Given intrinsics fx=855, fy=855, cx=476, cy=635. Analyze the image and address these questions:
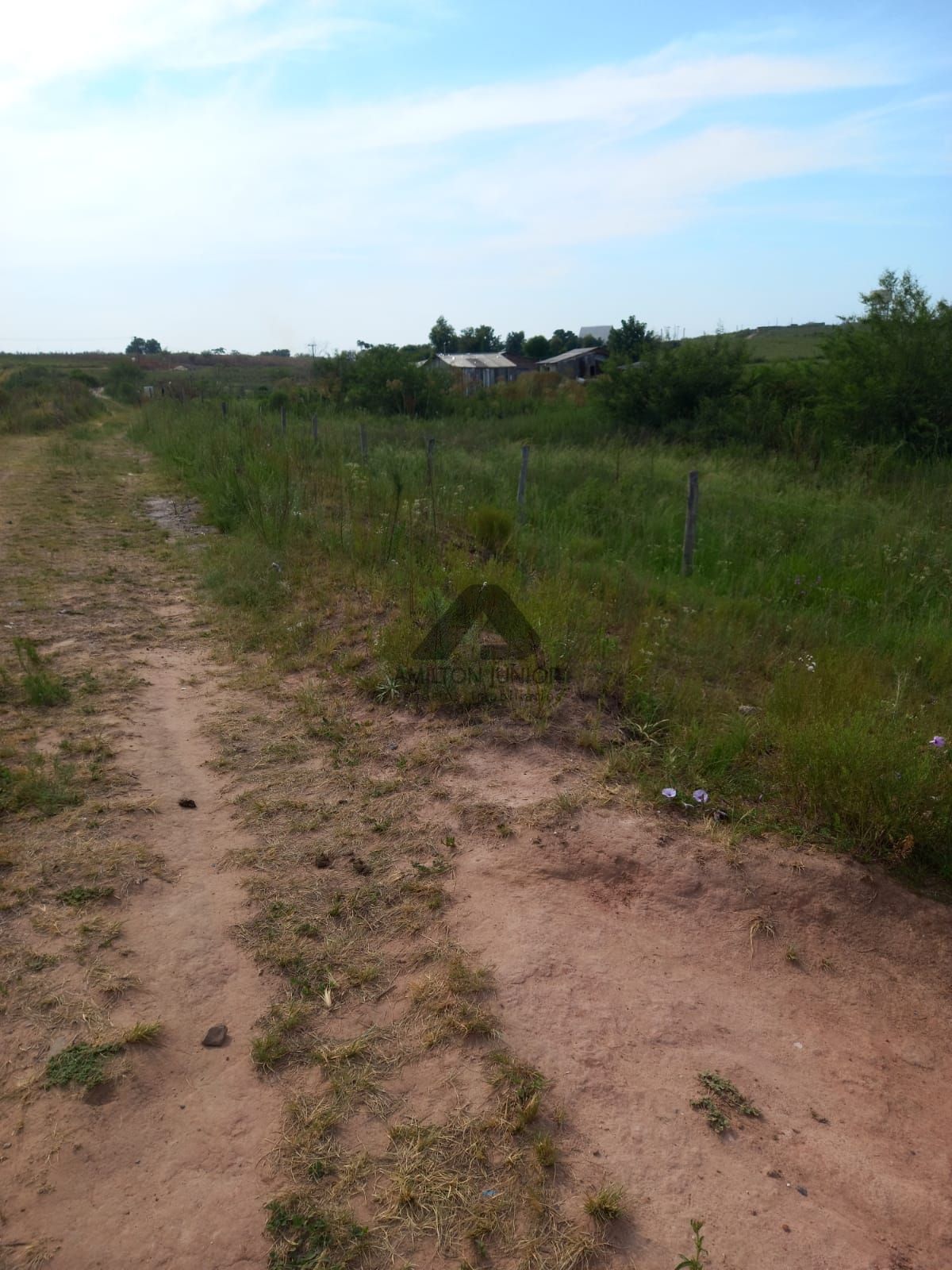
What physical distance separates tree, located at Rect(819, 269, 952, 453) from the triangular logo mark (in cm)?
911

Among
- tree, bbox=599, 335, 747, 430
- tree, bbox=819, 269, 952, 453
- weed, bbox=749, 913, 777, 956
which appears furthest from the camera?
tree, bbox=599, 335, 747, 430

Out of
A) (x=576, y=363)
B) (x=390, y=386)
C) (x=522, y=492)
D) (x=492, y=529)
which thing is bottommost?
(x=492, y=529)

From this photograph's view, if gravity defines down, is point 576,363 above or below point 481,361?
below

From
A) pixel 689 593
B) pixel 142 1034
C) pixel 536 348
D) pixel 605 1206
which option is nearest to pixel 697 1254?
pixel 605 1206

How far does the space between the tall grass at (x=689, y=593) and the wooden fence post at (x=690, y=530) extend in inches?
7.2

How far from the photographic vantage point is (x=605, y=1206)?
203 cm

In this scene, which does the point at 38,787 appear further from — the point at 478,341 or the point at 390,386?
the point at 478,341

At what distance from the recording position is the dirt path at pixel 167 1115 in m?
2.00

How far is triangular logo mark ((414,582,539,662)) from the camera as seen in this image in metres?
4.96

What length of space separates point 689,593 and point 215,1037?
4.77 meters

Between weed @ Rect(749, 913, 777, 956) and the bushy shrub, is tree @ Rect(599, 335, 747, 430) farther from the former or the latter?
weed @ Rect(749, 913, 777, 956)

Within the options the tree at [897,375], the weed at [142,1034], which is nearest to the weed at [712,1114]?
the weed at [142,1034]

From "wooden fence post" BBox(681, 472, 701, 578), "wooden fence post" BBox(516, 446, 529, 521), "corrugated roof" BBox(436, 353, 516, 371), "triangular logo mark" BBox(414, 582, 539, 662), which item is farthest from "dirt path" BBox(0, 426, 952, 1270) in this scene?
"corrugated roof" BBox(436, 353, 516, 371)

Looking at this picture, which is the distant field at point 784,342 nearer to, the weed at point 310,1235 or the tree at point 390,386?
the tree at point 390,386
